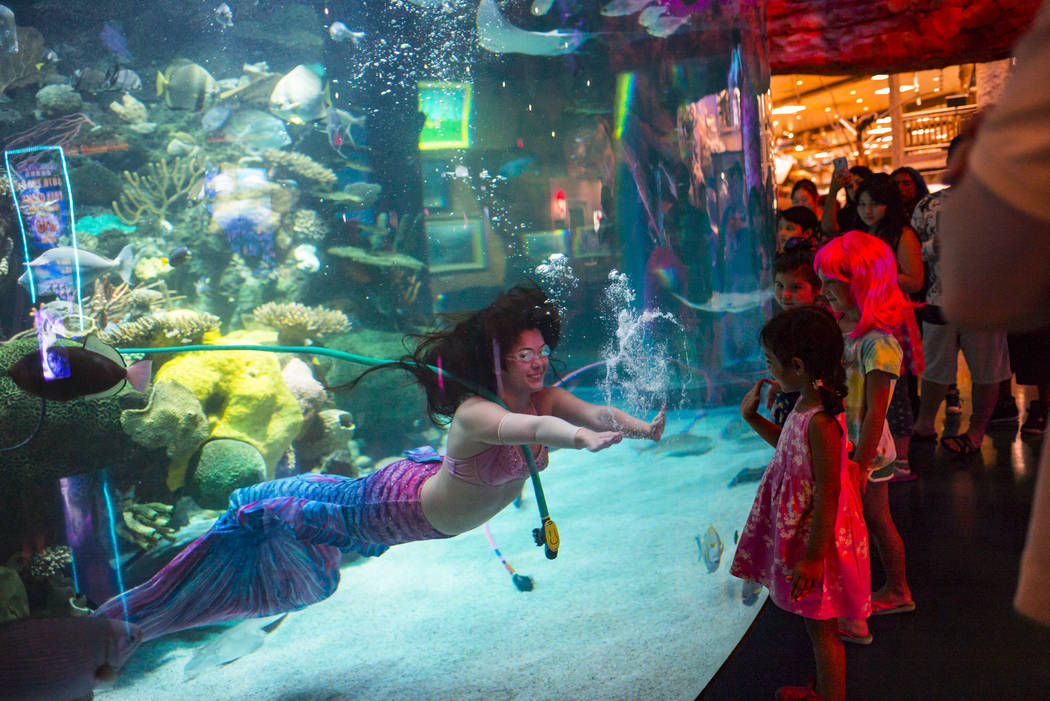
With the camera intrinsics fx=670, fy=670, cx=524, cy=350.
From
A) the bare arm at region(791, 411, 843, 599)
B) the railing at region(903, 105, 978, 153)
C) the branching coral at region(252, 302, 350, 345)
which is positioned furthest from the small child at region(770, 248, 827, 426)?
the railing at region(903, 105, 978, 153)

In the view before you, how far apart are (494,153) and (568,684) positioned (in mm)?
1188

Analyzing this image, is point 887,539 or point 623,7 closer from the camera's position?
point 623,7

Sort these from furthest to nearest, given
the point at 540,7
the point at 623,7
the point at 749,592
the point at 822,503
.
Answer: the point at 749,592
the point at 822,503
the point at 623,7
the point at 540,7

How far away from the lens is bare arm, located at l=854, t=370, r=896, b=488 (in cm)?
220

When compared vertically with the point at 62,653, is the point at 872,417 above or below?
above

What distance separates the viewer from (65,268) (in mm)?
1359

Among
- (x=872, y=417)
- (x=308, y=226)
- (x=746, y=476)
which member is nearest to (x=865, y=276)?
(x=872, y=417)

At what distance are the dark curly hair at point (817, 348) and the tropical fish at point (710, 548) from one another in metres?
0.46

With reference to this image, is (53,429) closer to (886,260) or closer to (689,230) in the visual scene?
(689,230)

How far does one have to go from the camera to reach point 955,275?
71 centimetres

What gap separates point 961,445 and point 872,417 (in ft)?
9.01

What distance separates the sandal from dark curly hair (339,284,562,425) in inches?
163

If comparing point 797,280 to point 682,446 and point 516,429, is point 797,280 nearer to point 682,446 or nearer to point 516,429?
point 682,446

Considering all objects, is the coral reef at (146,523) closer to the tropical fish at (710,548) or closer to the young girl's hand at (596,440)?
the young girl's hand at (596,440)
